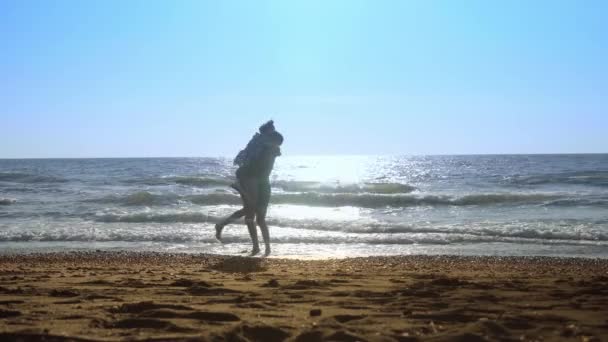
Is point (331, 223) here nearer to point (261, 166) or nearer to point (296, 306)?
point (261, 166)

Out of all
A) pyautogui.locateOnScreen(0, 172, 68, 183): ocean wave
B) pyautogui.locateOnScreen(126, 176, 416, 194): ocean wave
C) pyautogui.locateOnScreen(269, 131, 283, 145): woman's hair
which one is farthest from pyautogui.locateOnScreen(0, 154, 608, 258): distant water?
pyautogui.locateOnScreen(0, 172, 68, 183): ocean wave

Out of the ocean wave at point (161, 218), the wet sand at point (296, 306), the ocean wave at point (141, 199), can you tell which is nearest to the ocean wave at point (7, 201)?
the ocean wave at point (141, 199)

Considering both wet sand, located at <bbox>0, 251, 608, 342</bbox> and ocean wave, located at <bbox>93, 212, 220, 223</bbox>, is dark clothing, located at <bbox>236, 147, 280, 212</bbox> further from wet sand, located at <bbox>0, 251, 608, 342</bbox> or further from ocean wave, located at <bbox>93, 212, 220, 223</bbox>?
ocean wave, located at <bbox>93, 212, 220, 223</bbox>

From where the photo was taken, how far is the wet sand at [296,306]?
Result: 3.26 m

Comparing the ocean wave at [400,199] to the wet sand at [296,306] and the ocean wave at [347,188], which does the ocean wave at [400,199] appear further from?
the wet sand at [296,306]

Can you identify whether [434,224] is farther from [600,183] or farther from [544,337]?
[600,183]

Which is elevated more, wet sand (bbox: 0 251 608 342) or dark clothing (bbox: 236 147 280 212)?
dark clothing (bbox: 236 147 280 212)

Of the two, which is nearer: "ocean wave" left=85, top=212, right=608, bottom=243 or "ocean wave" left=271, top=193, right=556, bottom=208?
"ocean wave" left=85, top=212, right=608, bottom=243

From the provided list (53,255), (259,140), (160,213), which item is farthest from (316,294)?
(160,213)

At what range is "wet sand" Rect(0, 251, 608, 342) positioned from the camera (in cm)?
326

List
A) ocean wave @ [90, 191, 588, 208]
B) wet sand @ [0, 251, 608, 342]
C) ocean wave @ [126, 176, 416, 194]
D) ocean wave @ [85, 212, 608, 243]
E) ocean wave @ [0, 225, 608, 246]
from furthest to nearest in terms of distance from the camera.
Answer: ocean wave @ [126, 176, 416, 194] < ocean wave @ [90, 191, 588, 208] < ocean wave @ [85, 212, 608, 243] < ocean wave @ [0, 225, 608, 246] < wet sand @ [0, 251, 608, 342]

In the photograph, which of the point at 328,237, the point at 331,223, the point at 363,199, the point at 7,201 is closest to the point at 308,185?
the point at 363,199

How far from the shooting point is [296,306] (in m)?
4.09

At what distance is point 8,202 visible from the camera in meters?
19.7
